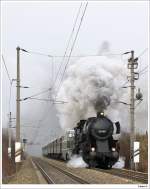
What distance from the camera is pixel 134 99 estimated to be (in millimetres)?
27812

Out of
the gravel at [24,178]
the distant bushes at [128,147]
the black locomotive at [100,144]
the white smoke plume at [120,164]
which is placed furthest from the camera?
→ the white smoke plume at [120,164]

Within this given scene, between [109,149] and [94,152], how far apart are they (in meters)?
0.79

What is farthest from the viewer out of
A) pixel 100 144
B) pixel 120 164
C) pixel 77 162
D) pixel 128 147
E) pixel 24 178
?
pixel 77 162

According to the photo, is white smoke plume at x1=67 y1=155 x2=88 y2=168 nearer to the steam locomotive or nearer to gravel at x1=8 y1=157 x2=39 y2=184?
the steam locomotive

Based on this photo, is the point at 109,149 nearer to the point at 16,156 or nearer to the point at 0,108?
the point at 16,156

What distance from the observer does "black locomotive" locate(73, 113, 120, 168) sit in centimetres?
2461

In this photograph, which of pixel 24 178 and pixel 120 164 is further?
pixel 120 164

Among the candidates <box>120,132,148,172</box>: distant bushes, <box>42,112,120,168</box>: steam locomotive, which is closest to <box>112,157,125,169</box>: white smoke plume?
<box>120,132,148,172</box>: distant bushes

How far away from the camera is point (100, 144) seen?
2478 cm

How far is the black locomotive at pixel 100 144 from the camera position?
2461 centimetres

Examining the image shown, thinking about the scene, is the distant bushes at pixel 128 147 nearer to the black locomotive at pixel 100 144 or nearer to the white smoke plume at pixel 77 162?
the black locomotive at pixel 100 144

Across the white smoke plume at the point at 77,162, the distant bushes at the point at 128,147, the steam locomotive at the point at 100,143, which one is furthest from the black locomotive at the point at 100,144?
the distant bushes at the point at 128,147

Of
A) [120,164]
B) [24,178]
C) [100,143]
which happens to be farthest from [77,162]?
[24,178]

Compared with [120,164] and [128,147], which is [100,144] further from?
[120,164]
